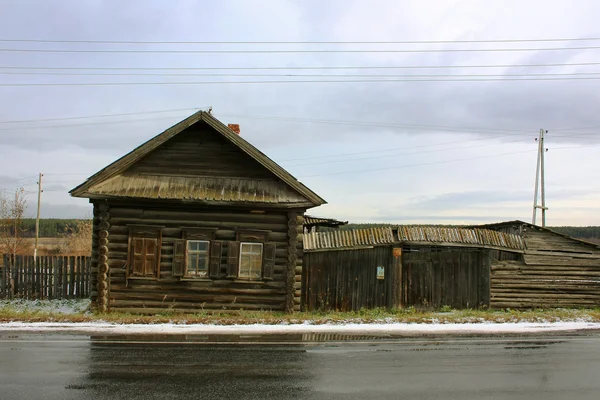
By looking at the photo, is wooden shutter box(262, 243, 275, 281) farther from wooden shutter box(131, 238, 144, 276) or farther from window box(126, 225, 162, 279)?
wooden shutter box(131, 238, 144, 276)

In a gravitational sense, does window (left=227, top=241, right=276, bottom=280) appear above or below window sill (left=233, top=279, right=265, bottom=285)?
above

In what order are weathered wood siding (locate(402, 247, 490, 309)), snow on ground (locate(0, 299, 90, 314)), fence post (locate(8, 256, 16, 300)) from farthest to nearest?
fence post (locate(8, 256, 16, 300)) → weathered wood siding (locate(402, 247, 490, 309)) → snow on ground (locate(0, 299, 90, 314))

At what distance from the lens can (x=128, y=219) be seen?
15.9m

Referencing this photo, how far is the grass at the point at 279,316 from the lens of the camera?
45.3ft

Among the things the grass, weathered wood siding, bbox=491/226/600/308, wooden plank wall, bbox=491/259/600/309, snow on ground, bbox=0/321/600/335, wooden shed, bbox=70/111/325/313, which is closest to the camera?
snow on ground, bbox=0/321/600/335

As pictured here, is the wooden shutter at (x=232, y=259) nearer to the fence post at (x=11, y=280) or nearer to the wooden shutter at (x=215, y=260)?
the wooden shutter at (x=215, y=260)

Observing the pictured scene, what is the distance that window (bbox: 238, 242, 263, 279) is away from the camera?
16172 millimetres

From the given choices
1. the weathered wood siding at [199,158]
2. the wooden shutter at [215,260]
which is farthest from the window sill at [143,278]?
the weathered wood siding at [199,158]

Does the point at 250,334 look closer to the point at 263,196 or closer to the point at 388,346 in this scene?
the point at 388,346

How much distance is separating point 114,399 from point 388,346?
5.82m

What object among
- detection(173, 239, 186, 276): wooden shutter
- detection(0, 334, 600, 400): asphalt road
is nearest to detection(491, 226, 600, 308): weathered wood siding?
detection(0, 334, 600, 400): asphalt road

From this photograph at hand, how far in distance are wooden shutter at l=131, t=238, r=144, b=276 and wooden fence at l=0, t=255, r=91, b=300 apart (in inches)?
153

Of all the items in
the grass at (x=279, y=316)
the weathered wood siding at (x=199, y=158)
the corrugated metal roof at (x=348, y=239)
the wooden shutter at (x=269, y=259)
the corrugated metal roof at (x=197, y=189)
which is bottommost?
the grass at (x=279, y=316)

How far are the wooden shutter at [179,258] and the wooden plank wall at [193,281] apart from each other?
0.25 meters
